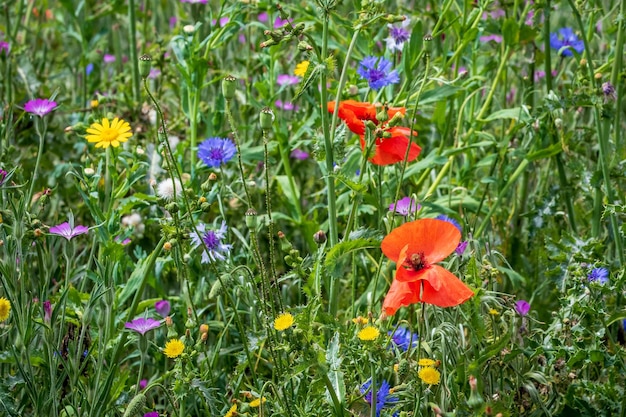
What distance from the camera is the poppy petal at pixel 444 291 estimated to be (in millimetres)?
1276

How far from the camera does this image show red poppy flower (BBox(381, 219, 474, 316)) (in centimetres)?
129

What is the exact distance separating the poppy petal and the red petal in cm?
6

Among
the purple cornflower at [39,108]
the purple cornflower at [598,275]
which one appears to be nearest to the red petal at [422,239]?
the purple cornflower at [598,275]

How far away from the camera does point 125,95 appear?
7.81 ft

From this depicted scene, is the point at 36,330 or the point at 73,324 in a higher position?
the point at 36,330

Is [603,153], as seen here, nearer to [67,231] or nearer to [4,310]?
[67,231]

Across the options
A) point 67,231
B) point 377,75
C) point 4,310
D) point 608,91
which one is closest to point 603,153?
point 608,91

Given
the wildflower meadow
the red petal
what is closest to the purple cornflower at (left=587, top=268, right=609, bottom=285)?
the wildflower meadow

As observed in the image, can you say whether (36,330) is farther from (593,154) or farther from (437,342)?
(593,154)

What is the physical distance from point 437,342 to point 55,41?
2.45 meters

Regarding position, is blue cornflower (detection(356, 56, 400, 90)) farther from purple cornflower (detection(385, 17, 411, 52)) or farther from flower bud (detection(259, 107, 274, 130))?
flower bud (detection(259, 107, 274, 130))

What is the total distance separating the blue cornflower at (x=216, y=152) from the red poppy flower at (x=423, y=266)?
0.62 metres

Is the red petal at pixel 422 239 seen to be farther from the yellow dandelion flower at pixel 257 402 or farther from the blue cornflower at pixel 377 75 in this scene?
the blue cornflower at pixel 377 75

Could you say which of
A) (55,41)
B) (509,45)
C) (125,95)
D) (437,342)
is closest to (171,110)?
(125,95)
